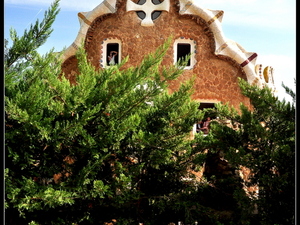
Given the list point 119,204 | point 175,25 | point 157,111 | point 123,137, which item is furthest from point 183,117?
point 175,25

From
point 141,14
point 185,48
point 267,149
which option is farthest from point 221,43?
point 267,149

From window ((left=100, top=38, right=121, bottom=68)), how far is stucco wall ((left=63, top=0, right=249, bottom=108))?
84 mm

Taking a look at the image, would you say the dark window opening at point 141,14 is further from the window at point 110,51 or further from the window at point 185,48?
the window at point 185,48

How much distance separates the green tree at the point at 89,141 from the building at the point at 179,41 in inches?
98.4

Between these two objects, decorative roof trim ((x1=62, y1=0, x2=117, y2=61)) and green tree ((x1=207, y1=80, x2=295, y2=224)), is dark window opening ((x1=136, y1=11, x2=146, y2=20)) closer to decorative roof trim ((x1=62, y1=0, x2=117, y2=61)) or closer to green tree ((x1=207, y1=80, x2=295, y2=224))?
decorative roof trim ((x1=62, y1=0, x2=117, y2=61))

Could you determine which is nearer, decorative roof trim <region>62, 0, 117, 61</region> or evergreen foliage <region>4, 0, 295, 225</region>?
evergreen foliage <region>4, 0, 295, 225</region>

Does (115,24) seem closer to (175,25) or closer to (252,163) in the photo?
(175,25)

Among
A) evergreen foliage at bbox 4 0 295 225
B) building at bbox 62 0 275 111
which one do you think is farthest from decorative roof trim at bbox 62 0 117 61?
evergreen foliage at bbox 4 0 295 225

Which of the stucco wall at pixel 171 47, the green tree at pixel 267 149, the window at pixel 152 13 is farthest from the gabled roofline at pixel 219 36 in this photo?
the green tree at pixel 267 149

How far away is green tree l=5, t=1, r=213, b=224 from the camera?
6645mm

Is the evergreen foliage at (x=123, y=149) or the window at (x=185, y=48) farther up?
the window at (x=185, y=48)

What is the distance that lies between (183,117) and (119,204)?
1.69 m

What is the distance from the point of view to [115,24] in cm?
1057

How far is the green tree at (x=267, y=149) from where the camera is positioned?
6746mm
